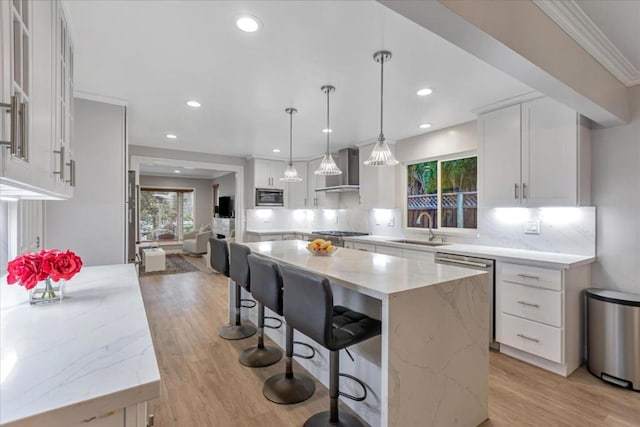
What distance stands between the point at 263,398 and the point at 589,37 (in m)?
3.29

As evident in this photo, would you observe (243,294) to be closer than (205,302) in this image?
Yes

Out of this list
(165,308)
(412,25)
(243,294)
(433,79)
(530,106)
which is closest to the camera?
(412,25)

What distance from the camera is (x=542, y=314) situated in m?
2.56

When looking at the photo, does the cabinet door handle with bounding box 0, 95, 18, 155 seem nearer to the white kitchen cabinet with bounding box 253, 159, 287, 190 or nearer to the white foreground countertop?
the white foreground countertop

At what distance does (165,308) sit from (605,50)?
17.0 ft

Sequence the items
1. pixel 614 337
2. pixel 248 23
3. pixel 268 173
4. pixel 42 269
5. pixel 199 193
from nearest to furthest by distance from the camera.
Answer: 1. pixel 42 269
2. pixel 248 23
3. pixel 614 337
4. pixel 268 173
5. pixel 199 193

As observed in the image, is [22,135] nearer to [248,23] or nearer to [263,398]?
[248,23]

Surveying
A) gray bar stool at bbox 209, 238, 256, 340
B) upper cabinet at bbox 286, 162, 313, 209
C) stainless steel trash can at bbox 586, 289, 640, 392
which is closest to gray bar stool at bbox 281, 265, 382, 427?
gray bar stool at bbox 209, 238, 256, 340

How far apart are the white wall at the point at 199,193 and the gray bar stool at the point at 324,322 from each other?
928 cm

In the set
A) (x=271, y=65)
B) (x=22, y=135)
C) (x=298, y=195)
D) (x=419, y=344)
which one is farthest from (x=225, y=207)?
(x=22, y=135)

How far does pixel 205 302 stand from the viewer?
4.33m

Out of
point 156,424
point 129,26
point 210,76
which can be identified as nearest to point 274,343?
point 156,424

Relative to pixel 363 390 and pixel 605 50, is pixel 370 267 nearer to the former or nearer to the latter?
pixel 363 390

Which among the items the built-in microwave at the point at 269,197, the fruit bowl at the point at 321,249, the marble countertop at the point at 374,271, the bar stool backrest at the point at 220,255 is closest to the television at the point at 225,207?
the built-in microwave at the point at 269,197
